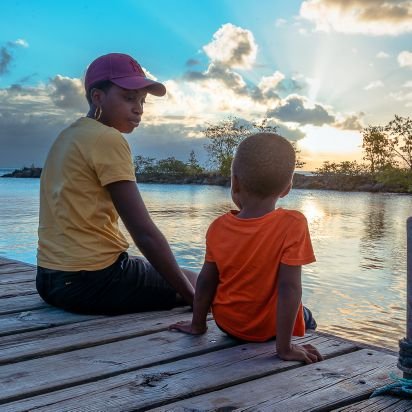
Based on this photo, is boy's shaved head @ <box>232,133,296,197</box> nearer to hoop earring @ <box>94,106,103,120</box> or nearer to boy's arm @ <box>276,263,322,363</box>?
boy's arm @ <box>276,263,322,363</box>

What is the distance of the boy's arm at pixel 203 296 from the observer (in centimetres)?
238

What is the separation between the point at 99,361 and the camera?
2162 millimetres

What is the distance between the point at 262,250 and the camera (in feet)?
7.20

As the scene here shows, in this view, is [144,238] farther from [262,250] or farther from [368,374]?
[368,374]

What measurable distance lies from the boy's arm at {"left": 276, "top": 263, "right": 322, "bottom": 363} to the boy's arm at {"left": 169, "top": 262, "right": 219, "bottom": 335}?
0.33 meters

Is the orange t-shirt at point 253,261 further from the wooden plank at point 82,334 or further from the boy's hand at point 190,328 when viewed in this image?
the wooden plank at point 82,334

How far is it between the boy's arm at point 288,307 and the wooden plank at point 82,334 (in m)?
0.66

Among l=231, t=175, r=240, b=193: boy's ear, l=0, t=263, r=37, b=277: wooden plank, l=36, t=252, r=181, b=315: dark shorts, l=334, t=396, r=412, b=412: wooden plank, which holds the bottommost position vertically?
l=334, t=396, r=412, b=412: wooden plank

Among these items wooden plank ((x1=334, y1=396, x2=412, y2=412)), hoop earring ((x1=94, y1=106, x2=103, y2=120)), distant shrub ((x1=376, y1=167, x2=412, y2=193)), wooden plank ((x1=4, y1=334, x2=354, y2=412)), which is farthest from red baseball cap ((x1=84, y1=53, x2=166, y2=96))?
distant shrub ((x1=376, y1=167, x2=412, y2=193))

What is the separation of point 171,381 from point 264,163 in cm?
85

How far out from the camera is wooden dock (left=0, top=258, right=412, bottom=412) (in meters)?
1.79

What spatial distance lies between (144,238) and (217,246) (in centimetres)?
48

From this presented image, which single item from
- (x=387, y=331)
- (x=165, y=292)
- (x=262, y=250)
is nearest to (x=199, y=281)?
(x=262, y=250)

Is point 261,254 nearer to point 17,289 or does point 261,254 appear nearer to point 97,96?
point 97,96
